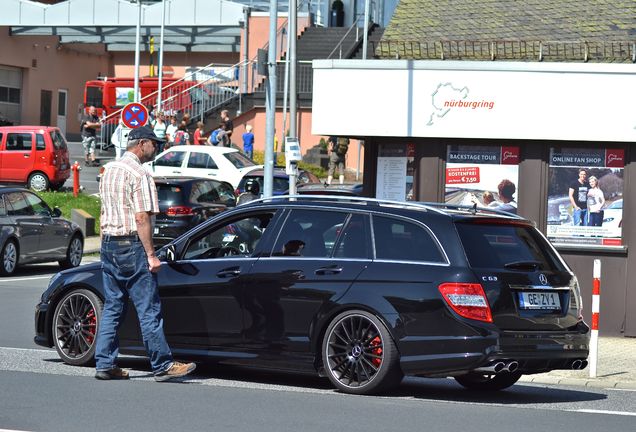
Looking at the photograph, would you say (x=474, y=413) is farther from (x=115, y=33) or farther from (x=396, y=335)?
(x=115, y=33)

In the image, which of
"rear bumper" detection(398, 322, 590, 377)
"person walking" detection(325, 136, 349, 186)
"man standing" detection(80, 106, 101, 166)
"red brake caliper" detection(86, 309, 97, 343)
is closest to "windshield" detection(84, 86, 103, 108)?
"man standing" detection(80, 106, 101, 166)

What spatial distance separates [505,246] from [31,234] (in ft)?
47.5

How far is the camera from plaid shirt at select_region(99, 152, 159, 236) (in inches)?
411

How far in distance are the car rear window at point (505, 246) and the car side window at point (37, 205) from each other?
576 inches

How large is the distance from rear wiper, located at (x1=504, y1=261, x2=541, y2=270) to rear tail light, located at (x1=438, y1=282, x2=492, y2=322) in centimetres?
41

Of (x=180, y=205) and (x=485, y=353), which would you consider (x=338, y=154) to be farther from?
(x=485, y=353)

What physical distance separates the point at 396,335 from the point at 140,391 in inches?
75.6

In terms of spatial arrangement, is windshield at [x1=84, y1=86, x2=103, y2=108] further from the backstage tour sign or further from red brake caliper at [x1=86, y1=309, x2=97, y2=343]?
red brake caliper at [x1=86, y1=309, x2=97, y2=343]

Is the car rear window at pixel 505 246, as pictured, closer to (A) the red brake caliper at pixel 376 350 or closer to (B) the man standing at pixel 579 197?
(A) the red brake caliper at pixel 376 350

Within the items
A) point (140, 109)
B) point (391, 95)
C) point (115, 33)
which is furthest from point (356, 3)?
point (391, 95)

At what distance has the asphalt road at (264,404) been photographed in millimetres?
8750

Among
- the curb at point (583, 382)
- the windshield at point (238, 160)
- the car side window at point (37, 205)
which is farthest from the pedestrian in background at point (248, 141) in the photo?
the curb at point (583, 382)

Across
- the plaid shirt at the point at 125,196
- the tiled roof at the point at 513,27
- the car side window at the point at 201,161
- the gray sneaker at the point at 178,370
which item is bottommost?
the gray sneaker at the point at 178,370

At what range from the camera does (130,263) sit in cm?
1047
